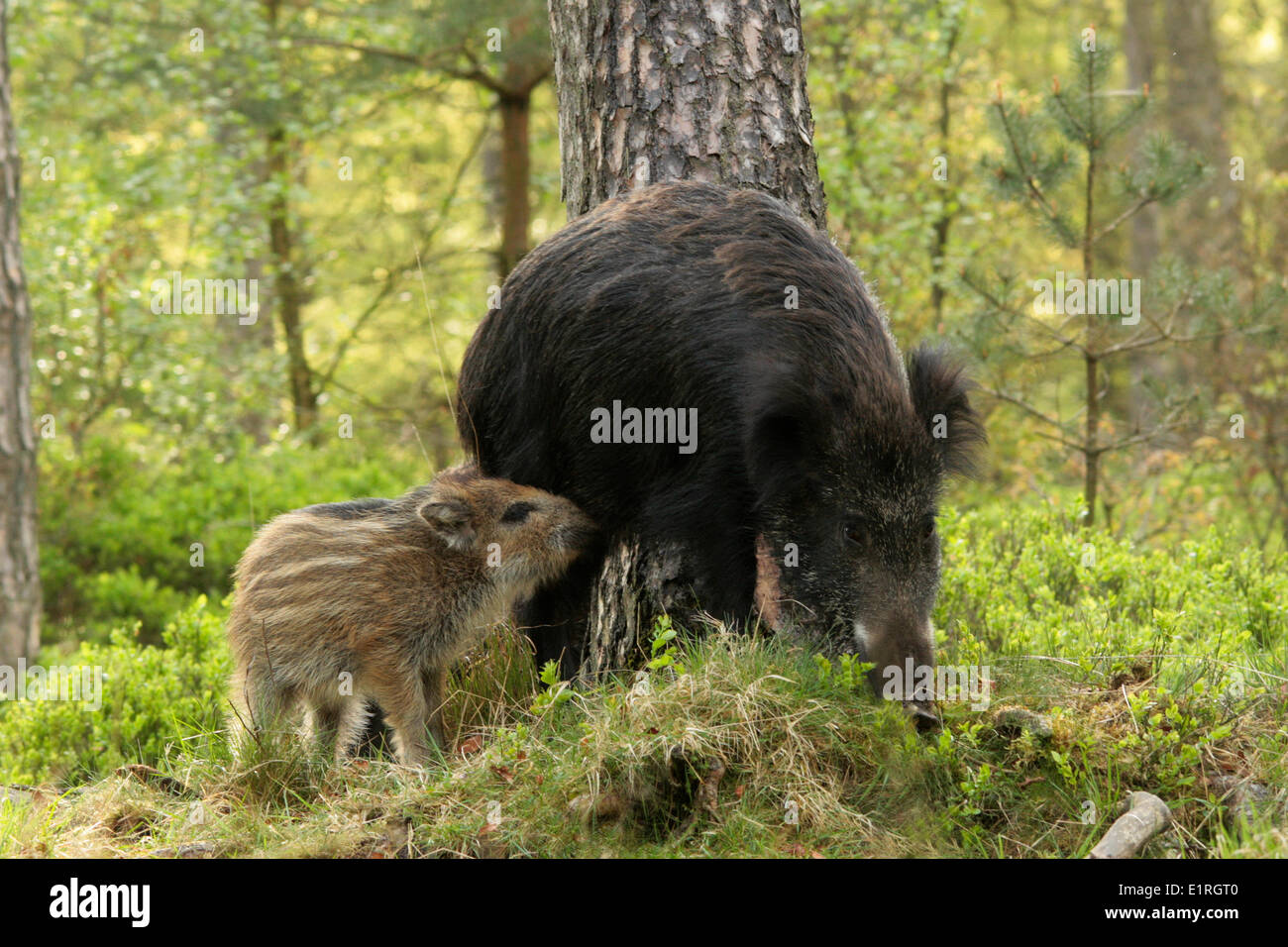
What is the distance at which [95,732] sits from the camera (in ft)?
21.0

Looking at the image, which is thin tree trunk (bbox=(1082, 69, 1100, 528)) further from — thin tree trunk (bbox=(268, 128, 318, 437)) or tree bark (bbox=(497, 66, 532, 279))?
thin tree trunk (bbox=(268, 128, 318, 437))

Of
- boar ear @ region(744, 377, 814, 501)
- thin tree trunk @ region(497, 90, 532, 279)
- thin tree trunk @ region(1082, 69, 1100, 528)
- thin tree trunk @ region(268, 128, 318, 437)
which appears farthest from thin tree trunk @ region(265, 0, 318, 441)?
boar ear @ region(744, 377, 814, 501)

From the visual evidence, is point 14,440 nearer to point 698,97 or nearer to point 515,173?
point 698,97

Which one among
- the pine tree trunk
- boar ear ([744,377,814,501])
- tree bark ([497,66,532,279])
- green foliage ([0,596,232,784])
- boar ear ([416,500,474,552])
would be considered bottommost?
green foliage ([0,596,232,784])

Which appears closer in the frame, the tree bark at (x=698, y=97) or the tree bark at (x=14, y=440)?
the tree bark at (x=698, y=97)

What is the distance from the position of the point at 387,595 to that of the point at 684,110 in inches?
98.1

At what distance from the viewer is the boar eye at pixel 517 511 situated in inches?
201

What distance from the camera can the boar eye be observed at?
16.7 feet

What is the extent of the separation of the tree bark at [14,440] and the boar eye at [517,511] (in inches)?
224

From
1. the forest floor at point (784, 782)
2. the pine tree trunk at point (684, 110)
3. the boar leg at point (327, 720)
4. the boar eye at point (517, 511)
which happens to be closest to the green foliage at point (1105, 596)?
the forest floor at point (784, 782)

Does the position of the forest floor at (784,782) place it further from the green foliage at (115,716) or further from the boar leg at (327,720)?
the green foliage at (115,716)
